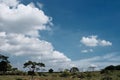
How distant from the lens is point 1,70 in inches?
4090

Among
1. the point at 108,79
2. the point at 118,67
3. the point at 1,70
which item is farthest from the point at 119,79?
the point at 1,70

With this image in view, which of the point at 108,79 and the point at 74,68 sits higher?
the point at 74,68

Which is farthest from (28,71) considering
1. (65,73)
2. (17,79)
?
(17,79)

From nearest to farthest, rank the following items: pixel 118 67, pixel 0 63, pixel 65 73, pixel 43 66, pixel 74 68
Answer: pixel 65 73 → pixel 118 67 → pixel 0 63 → pixel 43 66 → pixel 74 68

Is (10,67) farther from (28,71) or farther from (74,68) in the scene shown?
(74,68)

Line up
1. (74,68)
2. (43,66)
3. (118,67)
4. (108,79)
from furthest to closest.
A: (74,68) < (43,66) < (118,67) < (108,79)

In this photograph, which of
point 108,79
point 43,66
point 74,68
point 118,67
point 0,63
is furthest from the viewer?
point 74,68

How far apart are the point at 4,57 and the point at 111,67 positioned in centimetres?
4106

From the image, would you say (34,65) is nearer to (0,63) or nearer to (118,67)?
(0,63)

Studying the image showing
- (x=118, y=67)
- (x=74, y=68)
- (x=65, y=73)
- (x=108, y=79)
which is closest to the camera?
(x=108, y=79)

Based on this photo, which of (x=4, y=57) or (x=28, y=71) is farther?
(x=4, y=57)

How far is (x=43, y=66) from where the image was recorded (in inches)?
4500

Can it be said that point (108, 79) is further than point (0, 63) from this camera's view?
No

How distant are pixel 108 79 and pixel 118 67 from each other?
38979 mm
